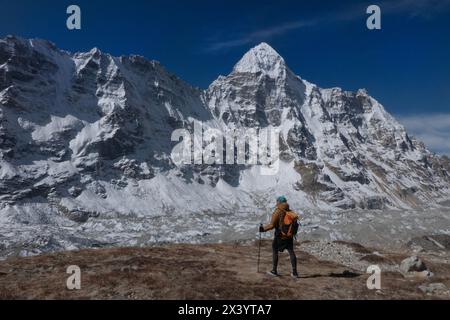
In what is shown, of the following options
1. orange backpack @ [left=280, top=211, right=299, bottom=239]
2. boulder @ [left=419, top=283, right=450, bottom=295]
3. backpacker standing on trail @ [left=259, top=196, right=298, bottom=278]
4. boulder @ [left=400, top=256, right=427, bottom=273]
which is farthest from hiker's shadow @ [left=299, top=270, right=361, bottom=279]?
boulder @ [left=400, top=256, right=427, bottom=273]

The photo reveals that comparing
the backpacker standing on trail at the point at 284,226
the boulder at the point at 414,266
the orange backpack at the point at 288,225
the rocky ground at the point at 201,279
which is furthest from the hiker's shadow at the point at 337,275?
the boulder at the point at 414,266

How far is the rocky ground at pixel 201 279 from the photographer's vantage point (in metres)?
17.7

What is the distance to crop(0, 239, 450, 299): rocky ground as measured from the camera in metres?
17.7

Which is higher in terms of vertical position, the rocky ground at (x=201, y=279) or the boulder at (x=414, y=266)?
the rocky ground at (x=201, y=279)

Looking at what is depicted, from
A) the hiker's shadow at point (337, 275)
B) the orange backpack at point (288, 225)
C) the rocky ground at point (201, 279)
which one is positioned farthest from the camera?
the hiker's shadow at point (337, 275)

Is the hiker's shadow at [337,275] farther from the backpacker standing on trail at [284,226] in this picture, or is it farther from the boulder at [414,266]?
the boulder at [414,266]

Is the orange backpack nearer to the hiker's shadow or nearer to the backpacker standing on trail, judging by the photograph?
the backpacker standing on trail
